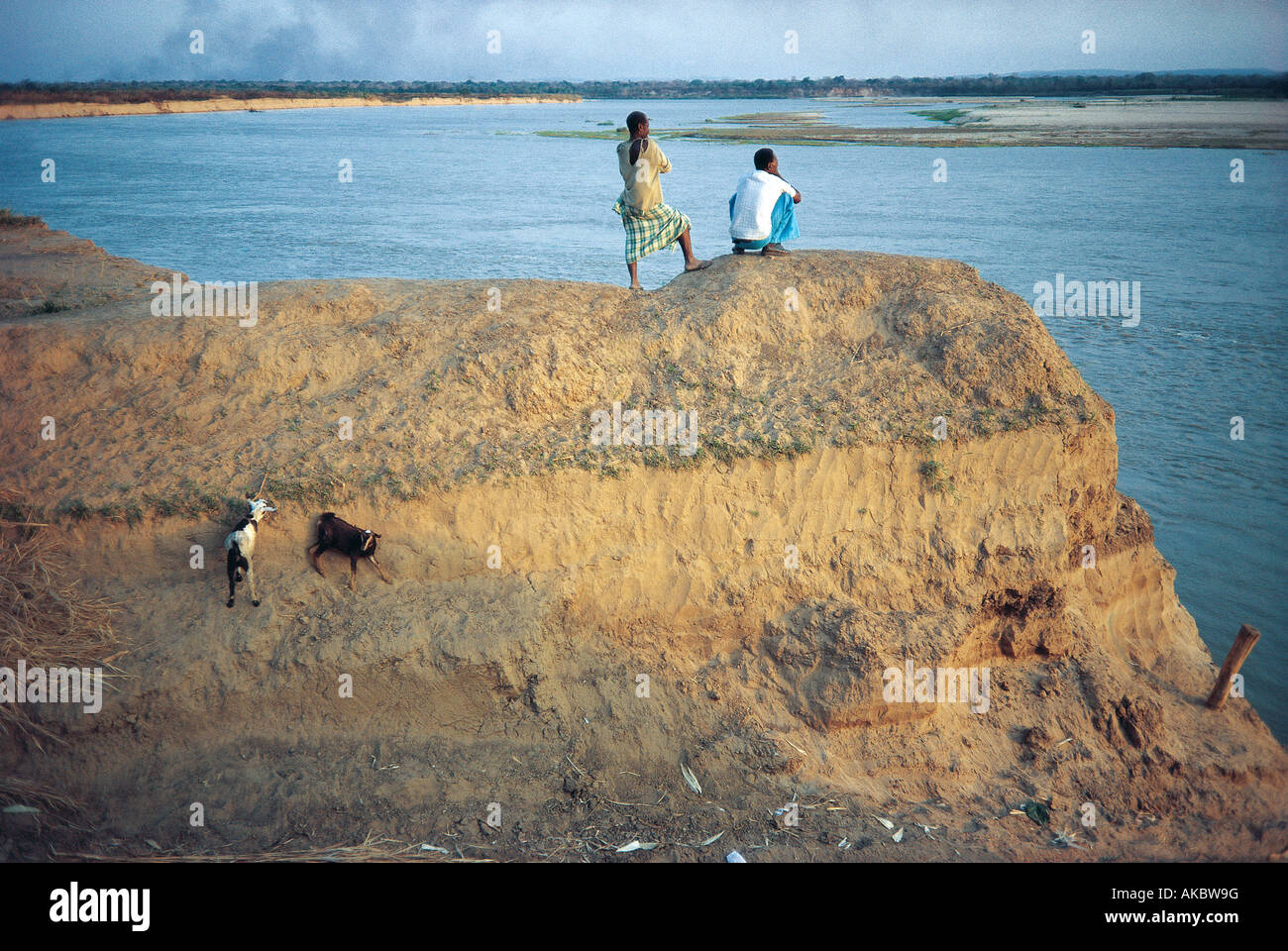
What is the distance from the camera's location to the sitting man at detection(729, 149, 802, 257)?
738cm

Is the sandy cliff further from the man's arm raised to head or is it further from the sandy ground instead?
the sandy ground

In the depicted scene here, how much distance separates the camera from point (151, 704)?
5723mm

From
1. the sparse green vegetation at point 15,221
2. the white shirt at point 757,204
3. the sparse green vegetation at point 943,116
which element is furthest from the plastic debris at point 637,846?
the sparse green vegetation at point 943,116

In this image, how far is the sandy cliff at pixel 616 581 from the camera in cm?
565

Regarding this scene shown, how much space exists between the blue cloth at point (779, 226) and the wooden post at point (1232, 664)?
193 inches

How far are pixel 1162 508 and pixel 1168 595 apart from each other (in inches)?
141

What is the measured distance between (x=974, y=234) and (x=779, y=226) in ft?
60.2

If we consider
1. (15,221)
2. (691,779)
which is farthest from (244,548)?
(15,221)

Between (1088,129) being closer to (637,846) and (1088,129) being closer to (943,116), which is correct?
(943,116)

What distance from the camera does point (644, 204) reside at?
744cm

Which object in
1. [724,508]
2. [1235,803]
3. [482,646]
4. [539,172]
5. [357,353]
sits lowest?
[1235,803]
